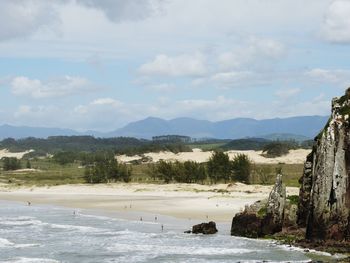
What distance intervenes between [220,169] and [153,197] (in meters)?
18.8

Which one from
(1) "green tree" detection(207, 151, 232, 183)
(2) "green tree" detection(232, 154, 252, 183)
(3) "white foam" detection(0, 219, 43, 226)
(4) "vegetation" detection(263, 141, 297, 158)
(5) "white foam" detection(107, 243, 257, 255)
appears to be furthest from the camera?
(4) "vegetation" detection(263, 141, 297, 158)

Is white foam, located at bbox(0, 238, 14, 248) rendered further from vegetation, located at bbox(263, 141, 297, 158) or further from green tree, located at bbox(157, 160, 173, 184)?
vegetation, located at bbox(263, 141, 297, 158)

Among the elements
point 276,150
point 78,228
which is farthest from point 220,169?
point 276,150

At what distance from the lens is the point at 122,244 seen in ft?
139

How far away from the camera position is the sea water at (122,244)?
120 ft

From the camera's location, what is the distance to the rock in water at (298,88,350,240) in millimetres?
36688

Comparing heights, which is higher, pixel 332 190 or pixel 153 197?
pixel 332 190

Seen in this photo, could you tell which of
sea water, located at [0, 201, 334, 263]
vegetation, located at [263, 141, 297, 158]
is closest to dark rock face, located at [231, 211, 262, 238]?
sea water, located at [0, 201, 334, 263]

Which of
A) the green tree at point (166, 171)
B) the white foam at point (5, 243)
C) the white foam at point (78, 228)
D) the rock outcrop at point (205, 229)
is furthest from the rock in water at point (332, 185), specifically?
the green tree at point (166, 171)

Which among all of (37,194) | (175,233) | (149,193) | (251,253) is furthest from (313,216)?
(37,194)

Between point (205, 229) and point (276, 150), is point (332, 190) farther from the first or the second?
point (276, 150)

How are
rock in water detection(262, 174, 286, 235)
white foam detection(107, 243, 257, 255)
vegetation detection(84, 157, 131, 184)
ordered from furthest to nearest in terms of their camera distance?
1. vegetation detection(84, 157, 131, 184)
2. rock in water detection(262, 174, 286, 235)
3. white foam detection(107, 243, 257, 255)

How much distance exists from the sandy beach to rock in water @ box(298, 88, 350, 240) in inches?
670

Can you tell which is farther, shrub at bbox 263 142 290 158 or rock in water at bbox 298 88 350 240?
shrub at bbox 263 142 290 158
